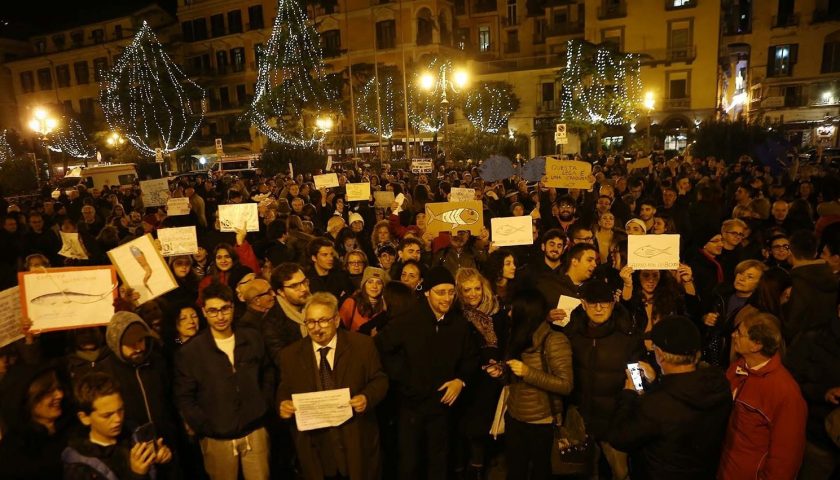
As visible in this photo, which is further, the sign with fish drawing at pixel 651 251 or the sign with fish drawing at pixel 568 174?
the sign with fish drawing at pixel 568 174

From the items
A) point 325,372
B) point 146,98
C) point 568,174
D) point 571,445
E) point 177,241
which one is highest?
point 146,98

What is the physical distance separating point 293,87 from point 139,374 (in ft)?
123

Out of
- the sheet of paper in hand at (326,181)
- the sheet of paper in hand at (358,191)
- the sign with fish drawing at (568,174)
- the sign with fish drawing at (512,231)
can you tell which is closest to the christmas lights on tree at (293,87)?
the sheet of paper in hand at (326,181)

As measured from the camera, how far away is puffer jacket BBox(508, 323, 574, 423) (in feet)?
12.7

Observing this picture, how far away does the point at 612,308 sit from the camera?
3.97 m

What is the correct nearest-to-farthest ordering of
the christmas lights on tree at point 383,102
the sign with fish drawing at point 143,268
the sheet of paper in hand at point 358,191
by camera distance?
the sign with fish drawing at point 143,268, the sheet of paper in hand at point 358,191, the christmas lights on tree at point 383,102

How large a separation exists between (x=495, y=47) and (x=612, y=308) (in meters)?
53.3

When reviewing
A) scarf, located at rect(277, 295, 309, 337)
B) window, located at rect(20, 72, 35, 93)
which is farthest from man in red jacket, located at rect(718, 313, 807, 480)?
window, located at rect(20, 72, 35, 93)

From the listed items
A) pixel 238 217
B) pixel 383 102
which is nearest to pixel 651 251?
pixel 238 217

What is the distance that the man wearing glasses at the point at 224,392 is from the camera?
3904 millimetres

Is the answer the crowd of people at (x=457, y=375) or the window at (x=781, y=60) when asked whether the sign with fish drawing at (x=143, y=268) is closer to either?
the crowd of people at (x=457, y=375)

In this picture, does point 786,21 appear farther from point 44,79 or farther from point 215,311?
point 44,79

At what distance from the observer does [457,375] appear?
425cm

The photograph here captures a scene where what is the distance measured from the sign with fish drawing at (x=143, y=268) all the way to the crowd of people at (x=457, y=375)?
4.6 inches
